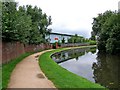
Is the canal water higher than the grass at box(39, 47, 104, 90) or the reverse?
the reverse

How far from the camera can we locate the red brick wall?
2495 cm

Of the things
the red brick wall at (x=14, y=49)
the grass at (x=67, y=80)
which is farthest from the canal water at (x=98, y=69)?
the red brick wall at (x=14, y=49)

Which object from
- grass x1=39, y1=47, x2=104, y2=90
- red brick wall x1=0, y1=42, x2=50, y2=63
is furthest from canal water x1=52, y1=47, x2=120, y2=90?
red brick wall x1=0, y1=42, x2=50, y2=63

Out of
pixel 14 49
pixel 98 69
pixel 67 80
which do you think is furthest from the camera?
pixel 14 49

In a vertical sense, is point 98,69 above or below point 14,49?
below

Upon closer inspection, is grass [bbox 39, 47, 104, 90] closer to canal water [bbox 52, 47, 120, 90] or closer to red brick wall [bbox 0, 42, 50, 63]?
canal water [bbox 52, 47, 120, 90]

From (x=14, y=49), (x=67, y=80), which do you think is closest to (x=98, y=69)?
(x=14, y=49)

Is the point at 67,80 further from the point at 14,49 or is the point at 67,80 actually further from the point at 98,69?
the point at 14,49

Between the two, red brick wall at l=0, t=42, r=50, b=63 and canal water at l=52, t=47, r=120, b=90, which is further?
red brick wall at l=0, t=42, r=50, b=63

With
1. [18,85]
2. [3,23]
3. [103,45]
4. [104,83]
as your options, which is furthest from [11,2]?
[103,45]

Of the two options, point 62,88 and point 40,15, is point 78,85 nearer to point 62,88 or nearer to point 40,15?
point 62,88

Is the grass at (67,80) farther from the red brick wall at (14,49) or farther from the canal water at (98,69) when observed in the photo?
the red brick wall at (14,49)

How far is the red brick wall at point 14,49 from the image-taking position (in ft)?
81.9

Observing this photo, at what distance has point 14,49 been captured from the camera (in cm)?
3203
